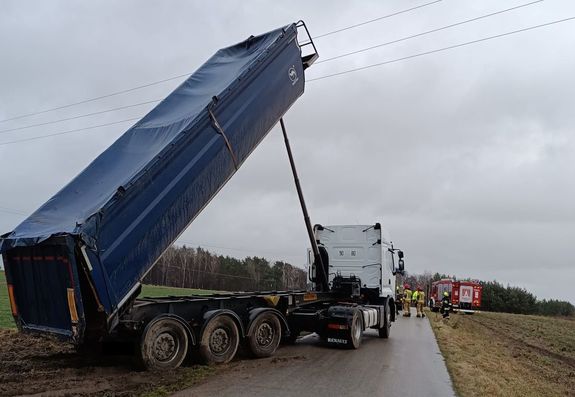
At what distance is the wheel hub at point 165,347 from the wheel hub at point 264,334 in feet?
7.30

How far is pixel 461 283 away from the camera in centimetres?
3666

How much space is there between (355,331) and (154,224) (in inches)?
252

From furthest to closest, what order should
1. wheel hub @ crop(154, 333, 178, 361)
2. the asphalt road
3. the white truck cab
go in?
the white truck cab
wheel hub @ crop(154, 333, 178, 361)
the asphalt road

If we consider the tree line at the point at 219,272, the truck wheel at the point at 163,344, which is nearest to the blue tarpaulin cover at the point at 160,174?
the truck wheel at the point at 163,344

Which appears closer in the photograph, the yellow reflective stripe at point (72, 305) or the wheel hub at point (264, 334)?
the yellow reflective stripe at point (72, 305)

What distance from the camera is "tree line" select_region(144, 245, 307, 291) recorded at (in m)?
61.9

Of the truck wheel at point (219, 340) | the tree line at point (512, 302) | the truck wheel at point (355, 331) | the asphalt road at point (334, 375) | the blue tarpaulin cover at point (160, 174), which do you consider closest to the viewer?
the blue tarpaulin cover at point (160, 174)

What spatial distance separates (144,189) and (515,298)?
56227 millimetres

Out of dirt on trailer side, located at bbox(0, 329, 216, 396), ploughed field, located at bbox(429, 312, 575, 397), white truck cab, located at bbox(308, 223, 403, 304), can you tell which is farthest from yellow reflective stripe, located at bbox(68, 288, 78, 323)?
white truck cab, located at bbox(308, 223, 403, 304)

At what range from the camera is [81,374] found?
7309mm

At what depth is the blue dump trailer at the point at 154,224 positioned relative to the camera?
6.50m

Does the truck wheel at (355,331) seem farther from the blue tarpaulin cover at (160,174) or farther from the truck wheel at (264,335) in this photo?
the blue tarpaulin cover at (160,174)

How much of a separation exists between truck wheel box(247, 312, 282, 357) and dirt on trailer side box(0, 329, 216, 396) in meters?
1.39

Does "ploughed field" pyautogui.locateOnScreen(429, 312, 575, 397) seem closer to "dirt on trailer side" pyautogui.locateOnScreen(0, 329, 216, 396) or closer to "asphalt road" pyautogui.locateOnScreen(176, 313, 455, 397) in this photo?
"asphalt road" pyautogui.locateOnScreen(176, 313, 455, 397)
